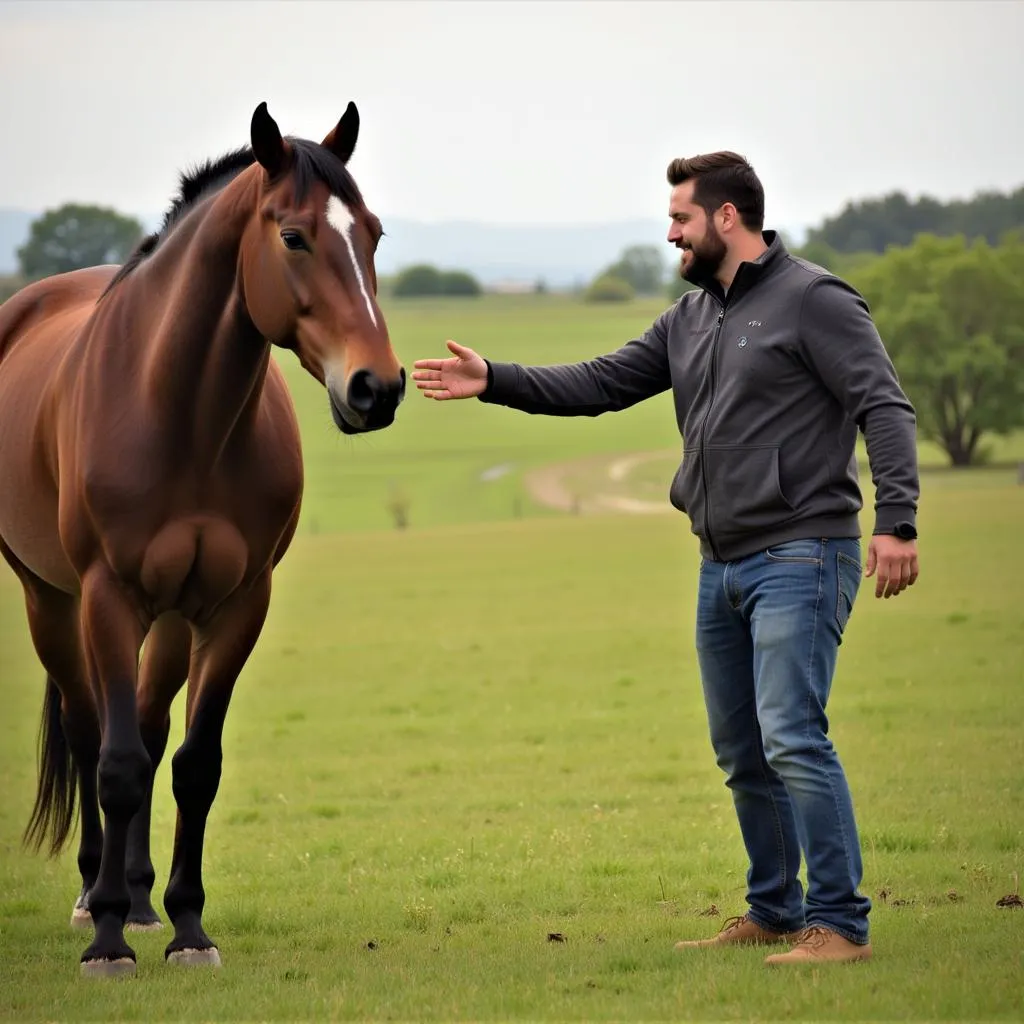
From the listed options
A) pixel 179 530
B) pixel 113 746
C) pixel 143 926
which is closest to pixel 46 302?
pixel 179 530

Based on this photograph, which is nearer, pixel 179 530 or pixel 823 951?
pixel 823 951

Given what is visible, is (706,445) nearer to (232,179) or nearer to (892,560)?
(892,560)

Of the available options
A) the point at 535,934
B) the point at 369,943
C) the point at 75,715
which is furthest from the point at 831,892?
the point at 75,715

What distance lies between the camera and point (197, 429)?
5816 millimetres

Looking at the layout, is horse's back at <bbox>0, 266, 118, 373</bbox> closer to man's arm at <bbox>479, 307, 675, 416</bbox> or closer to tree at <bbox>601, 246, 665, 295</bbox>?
man's arm at <bbox>479, 307, 675, 416</bbox>

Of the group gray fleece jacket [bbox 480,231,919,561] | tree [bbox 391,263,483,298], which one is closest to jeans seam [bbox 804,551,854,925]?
gray fleece jacket [bbox 480,231,919,561]

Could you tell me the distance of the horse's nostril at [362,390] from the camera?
489cm

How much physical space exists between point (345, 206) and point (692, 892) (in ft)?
11.4

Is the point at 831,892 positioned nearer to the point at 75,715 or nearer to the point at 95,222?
the point at 75,715

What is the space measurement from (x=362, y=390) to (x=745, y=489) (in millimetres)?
1361

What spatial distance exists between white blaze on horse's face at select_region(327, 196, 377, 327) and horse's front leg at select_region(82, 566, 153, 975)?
1545 mm

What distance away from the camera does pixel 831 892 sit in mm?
5238

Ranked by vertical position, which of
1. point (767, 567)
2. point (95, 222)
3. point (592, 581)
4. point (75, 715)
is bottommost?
point (592, 581)

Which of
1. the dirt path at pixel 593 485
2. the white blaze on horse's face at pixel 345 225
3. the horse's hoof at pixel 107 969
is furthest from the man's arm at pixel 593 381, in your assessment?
the dirt path at pixel 593 485
